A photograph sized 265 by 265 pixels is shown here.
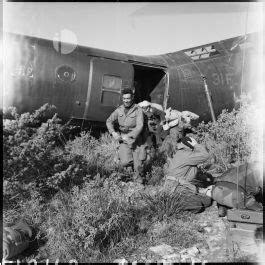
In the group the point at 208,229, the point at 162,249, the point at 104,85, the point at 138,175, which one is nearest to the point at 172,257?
the point at 162,249

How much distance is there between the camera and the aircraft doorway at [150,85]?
1106 centimetres

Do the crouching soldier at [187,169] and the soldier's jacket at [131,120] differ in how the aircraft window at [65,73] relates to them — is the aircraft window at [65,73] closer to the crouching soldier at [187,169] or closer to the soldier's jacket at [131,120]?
the soldier's jacket at [131,120]

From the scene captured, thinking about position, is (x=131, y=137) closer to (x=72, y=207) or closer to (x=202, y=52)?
(x=72, y=207)

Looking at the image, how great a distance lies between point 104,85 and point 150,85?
8.91ft

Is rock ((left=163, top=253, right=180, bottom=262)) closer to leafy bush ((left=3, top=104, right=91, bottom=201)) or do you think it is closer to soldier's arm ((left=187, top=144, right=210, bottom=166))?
soldier's arm ((left=187, top=144, right=210, bottom=166))

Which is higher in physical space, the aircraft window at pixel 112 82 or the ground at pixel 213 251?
the aircraft window at pixel 112 82

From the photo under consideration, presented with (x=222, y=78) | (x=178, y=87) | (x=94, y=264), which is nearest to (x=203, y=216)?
(x=94, y=264)

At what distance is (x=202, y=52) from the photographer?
36.5 ft

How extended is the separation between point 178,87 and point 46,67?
3.51m

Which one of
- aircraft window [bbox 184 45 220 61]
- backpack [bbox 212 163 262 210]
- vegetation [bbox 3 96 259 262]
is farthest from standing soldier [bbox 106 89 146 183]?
aircraft window [bbox 184 45 220 61]

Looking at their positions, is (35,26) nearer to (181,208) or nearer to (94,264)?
(181,208)

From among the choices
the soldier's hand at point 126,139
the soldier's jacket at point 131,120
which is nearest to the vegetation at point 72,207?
the soldier's hand at point 126,139

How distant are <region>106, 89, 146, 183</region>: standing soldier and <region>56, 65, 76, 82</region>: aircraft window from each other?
1.80 m

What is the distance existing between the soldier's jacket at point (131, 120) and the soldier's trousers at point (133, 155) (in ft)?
0.83
